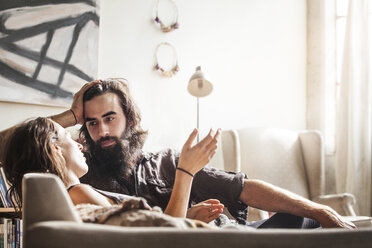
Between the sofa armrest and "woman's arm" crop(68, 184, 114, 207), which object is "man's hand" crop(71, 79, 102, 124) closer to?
"woman's arm" crop(68, 184, 114, 207)

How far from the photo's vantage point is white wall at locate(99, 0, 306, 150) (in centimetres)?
281

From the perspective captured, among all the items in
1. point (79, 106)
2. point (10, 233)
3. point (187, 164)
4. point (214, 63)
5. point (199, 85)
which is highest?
point (214, 63)

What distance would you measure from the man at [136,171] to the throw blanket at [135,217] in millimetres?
803

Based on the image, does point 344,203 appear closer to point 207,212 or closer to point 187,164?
point 207,212

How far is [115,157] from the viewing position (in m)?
1.65

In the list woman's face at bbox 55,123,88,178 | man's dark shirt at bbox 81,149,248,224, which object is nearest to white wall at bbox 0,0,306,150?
man's dark shirt at bbox 81,149,248,224

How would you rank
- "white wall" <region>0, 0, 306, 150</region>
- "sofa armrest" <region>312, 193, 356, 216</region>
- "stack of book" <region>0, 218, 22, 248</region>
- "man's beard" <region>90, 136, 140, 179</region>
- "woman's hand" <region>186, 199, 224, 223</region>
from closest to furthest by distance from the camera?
"woman's hand" <region>186, 199, 224, 223</region>, "man's beard" <region>90, 136, 140, 179</region>, "stack of book" <region>0, 218, 22, 248</region>, "sofa armrest" <region>312, 193, 356, 216</region>, "white wall" <region>0, 0, 306, 150</region>

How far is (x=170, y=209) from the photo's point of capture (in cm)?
116

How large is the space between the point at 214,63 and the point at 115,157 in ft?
5.65

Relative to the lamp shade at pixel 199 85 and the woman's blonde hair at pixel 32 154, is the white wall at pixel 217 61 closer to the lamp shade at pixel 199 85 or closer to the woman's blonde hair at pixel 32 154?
the lamp shade at pixel 199 85

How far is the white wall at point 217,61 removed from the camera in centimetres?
281

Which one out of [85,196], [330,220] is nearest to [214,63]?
[330,220]

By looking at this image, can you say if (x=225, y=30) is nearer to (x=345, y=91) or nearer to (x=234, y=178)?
(x=345, y=91)

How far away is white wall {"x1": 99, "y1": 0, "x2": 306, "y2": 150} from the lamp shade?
0.95 ft
